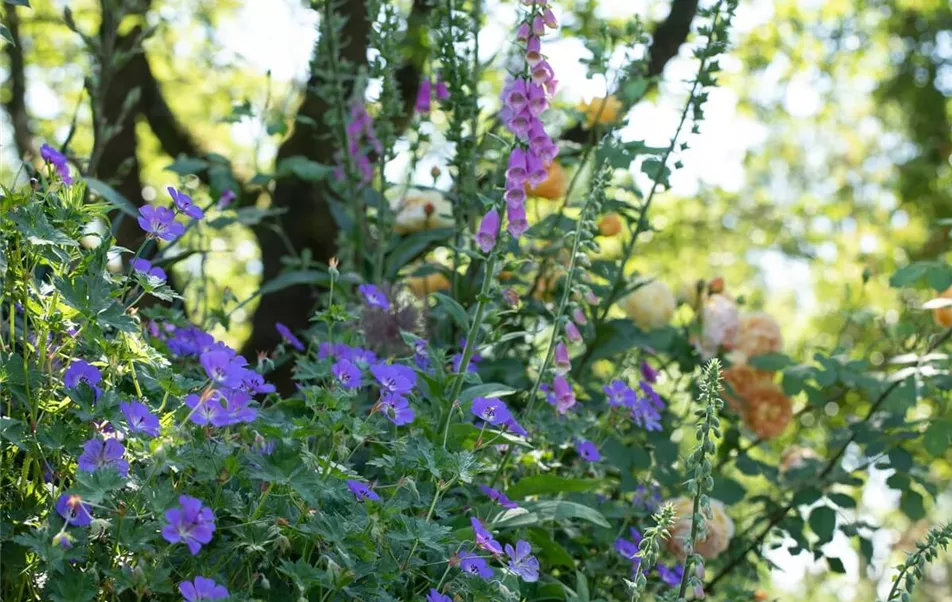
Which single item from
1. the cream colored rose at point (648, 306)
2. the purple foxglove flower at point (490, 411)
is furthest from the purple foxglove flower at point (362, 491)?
the cream colored rose at point (648, 306)

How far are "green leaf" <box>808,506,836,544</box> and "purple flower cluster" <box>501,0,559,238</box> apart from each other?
1161mm

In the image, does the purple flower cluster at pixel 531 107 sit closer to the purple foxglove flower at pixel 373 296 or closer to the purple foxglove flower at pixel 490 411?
the purple foxglove flower at pixel 490 411

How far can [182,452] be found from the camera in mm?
1234

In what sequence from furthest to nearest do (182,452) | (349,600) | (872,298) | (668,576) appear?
(872,298)
(668,576)
(349,600)
(182,452)

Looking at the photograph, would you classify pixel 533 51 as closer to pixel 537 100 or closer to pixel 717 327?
pixel 537 100

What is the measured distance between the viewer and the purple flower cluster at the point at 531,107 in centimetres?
163

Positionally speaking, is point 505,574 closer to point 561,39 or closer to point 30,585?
point 30,585

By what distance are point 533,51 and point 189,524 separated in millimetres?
850

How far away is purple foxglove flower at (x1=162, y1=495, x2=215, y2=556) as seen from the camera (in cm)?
115

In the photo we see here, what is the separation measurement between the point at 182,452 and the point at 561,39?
2.59m

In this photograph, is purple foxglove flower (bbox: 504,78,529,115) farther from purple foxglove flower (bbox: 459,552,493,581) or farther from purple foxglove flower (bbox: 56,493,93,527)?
purple foxglove flower (bbox: 56,493,93,527)

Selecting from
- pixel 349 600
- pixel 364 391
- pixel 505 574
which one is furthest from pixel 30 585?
pixel 364 391

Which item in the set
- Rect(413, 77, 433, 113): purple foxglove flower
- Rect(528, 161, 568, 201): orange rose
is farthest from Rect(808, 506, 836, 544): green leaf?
Rect(413, 77, 433, 113): purple foxglove flower

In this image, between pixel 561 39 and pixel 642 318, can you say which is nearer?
pixel 642 318
